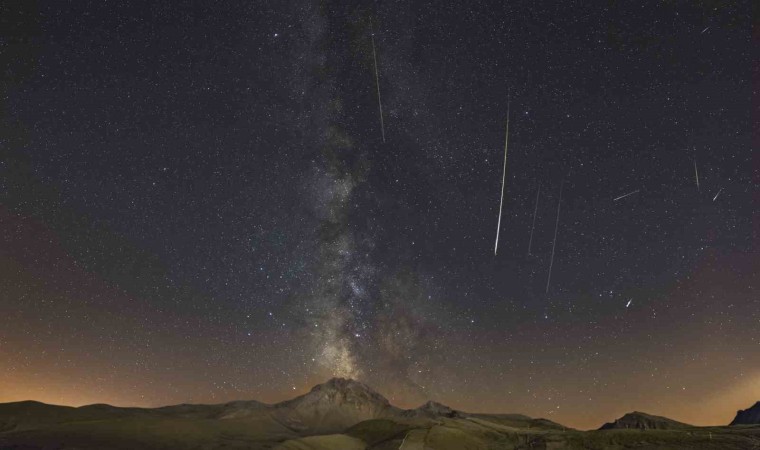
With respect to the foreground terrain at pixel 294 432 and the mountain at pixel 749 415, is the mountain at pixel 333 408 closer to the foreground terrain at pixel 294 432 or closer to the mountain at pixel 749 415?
the foreground terrain at pixel 294 432

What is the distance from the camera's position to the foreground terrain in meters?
61.0

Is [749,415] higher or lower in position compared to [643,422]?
higher

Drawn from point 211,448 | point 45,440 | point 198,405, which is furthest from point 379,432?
point 198,405

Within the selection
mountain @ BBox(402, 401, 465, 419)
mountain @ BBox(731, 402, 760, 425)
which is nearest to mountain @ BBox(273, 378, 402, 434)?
mountain @ BBox(402, 401, 465, 419)

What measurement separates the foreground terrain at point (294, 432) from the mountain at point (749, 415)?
32.6 m

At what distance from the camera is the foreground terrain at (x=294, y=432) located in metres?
61.0

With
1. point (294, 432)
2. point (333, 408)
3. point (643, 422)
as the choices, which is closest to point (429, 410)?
point (333, 408)

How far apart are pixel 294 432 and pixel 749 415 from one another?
129 metres

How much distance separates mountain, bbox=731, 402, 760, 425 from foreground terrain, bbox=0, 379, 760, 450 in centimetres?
3257

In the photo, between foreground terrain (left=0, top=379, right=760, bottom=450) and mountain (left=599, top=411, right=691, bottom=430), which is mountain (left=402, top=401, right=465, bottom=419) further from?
mountain (left=599, top=411, right=691, bottom=430)

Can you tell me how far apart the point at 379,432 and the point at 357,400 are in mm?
94005

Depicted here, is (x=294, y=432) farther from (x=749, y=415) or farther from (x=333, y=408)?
(x=749, y=415)

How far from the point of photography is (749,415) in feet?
447

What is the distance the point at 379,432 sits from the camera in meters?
93.2
